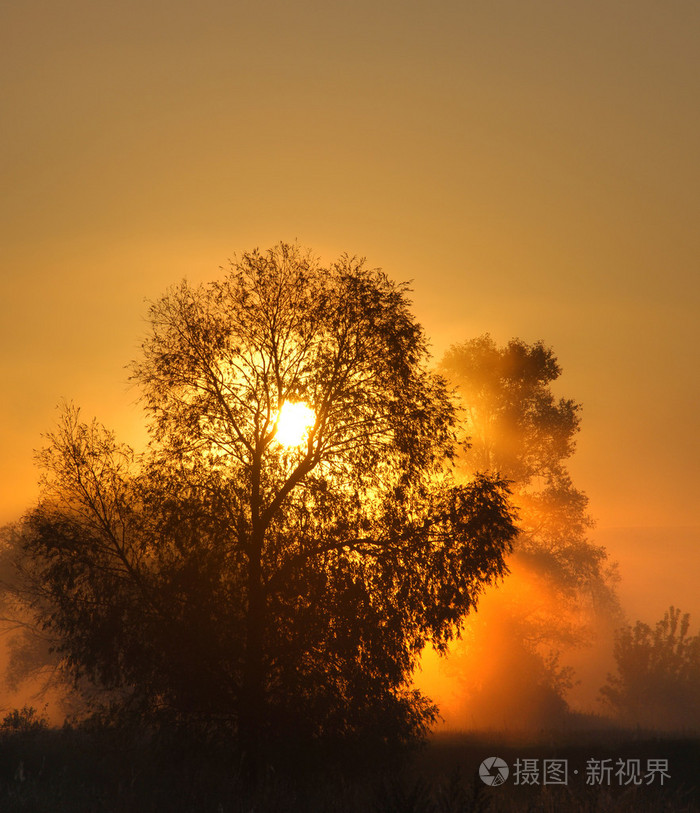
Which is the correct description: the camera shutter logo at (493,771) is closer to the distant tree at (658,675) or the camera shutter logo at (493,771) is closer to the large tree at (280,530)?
the large tree at (280,530)

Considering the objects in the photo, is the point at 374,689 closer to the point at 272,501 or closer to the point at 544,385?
the point at 272,501

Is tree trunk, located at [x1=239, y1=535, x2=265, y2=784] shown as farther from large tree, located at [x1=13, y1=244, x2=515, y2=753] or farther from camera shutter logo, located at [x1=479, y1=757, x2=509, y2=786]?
camera shutter logo, located at [x1=479, y1=757, x2=509, y2=786]

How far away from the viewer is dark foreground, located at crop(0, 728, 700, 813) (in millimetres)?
14664

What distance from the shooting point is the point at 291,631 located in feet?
62.3

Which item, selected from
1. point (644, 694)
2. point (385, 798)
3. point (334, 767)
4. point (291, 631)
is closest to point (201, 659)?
point (291, 631)

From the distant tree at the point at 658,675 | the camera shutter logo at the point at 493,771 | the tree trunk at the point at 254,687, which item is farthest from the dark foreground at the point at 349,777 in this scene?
the distant tree at the point at 658,675

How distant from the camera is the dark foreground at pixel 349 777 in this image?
48.1 feet

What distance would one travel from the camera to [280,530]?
19703mm

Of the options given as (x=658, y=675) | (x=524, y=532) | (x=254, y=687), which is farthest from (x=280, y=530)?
(x=658, y=675)

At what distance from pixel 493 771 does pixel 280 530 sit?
23.8 ft

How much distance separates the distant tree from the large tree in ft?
113

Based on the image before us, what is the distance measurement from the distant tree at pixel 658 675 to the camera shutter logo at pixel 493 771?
1234 inches

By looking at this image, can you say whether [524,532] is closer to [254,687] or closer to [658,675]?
[658,675]

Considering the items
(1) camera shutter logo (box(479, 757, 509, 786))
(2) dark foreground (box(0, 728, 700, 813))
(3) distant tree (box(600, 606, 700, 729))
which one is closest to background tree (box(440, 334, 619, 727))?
(3) distant tree (box(600, 606, 700, 729))
